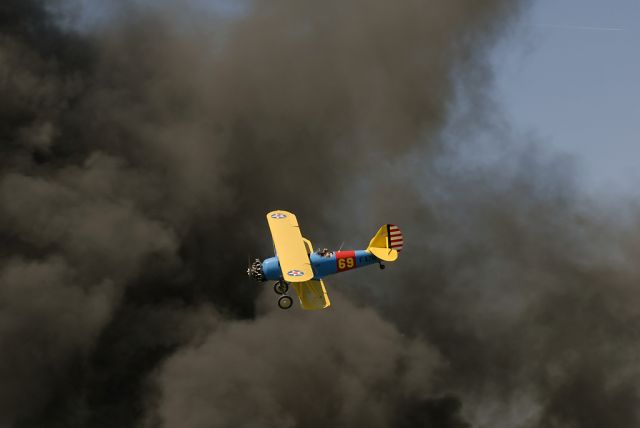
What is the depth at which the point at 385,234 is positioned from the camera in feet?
252

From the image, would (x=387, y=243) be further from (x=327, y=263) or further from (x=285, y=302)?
(x=285, y=302)

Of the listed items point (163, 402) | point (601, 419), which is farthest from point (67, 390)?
point (601, 419)

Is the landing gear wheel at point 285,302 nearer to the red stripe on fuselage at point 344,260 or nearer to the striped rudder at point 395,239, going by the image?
the red stripe on fuselage at point 344,260

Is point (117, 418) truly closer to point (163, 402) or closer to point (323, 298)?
point (163, 402)

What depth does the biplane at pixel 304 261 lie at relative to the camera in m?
69.2

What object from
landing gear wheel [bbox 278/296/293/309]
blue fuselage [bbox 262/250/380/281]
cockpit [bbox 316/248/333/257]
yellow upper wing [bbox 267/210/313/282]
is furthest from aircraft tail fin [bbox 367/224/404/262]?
landing gear wheel [bbox 278/296/293/309]

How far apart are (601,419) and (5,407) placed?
136m

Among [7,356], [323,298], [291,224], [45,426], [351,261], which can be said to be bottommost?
[323,298]

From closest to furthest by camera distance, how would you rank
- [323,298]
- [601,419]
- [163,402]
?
[323,298], [163,402], [601,419]

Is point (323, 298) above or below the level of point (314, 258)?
below

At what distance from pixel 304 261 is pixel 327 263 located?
4.05 metres

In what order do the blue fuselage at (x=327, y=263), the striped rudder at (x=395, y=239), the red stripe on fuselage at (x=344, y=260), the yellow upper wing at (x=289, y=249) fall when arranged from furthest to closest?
the striped rudder at (x=395, y=239) → the red stripe on fuselage at (x=344, y=260) → the blue fuselage at (x=327, y=263) → the yellow upper wing at (x=289, y=249)

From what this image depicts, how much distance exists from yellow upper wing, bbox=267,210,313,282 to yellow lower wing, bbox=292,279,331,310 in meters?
2.46

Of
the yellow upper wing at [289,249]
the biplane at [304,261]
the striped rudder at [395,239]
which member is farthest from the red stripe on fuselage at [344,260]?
the striped rudder at [395,239]
